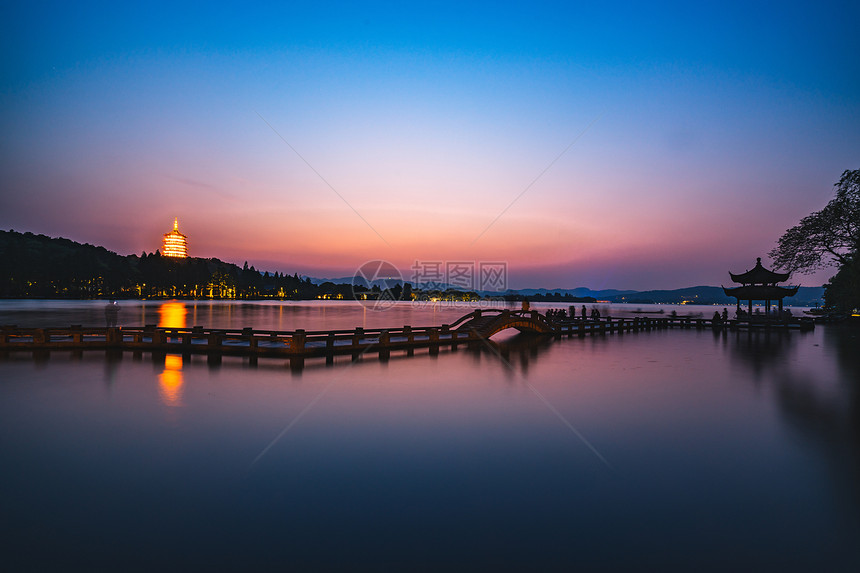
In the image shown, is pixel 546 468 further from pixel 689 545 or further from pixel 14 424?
pixel 14 424

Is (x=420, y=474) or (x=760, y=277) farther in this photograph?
(x=760, y=277)

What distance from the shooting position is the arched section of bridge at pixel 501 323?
30.6 m

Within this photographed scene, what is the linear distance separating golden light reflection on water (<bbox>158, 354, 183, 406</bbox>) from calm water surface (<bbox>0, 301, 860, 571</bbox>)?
139 mm

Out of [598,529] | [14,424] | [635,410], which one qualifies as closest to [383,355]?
[635,410]

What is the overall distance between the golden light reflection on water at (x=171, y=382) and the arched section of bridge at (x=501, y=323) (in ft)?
53.6

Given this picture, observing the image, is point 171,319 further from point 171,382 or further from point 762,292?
point 762,292

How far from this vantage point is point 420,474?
292 inches

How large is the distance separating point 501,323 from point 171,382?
22.2 m

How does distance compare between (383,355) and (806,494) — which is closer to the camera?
(806,494)

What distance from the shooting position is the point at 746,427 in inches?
412

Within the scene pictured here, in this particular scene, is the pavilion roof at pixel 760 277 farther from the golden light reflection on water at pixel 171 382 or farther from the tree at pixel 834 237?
the golden light reflection on water at pixel 171 382

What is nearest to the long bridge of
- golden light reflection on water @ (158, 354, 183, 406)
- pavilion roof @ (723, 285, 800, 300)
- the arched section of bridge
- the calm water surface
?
golden light reflection on water @ (158, 354, 183, 406)

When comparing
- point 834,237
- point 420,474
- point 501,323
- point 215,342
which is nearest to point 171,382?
point 215,342

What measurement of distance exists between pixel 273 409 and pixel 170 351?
12650mm
